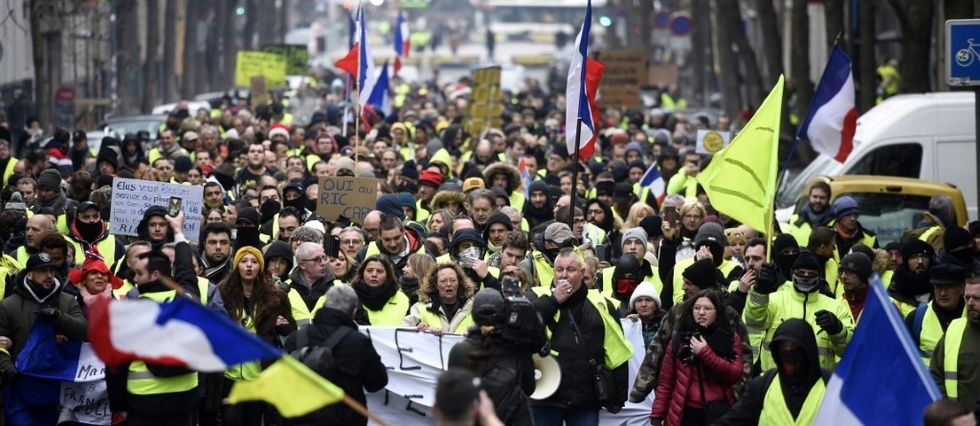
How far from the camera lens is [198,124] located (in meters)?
24.5

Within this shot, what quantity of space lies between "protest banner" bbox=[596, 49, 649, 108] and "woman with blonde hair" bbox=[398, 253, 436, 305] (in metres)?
19.8

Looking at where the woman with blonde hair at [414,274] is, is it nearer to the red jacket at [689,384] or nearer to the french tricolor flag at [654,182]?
the red jacket at [689,384]

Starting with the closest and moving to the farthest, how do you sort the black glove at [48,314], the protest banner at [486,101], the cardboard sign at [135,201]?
the black glove at [48,314]
the cardboard sign at [135,201]
the protest banner at [486,101]

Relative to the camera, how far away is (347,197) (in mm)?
14352

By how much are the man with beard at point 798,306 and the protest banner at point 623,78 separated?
20.4 metres

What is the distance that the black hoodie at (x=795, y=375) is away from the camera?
7883 millimetres

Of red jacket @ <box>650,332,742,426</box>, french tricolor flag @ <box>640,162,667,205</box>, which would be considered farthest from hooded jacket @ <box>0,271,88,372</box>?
french tricolor flag @ <box>640,162,667,205</box>

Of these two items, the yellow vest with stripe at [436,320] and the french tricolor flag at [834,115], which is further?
the french tricolor flag at [834,115]

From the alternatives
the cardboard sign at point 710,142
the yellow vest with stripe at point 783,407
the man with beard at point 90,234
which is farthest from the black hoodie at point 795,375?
the cardboard sign at point 710,142

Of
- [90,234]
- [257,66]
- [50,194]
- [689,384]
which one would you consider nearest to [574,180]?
[90,234]

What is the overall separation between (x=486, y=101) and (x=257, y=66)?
1273 centimetres

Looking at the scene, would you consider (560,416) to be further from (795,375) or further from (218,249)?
(218,249)

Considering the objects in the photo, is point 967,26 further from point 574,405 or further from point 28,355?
point 28,355

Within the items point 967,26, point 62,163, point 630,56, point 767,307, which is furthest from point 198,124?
point 767,307
